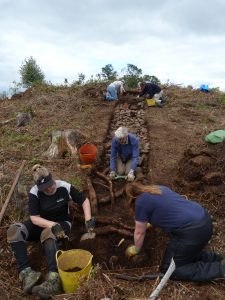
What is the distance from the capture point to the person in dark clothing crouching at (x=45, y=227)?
12.3ft

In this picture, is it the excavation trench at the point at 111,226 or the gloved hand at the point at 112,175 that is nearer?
the excavation trench at the point at 111,226

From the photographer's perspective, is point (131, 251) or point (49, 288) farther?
point (131, 251)

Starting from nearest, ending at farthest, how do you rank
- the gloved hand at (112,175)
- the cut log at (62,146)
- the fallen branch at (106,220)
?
the fallen branch at (106,220) < the gloved hand at (112,175) < the cut log at (62,146)

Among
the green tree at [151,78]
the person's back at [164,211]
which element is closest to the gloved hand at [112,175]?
the person's back at [164,211]

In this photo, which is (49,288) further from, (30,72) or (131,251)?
(30,72)

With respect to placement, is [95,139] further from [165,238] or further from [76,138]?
[165,238]

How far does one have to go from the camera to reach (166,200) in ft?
12.2

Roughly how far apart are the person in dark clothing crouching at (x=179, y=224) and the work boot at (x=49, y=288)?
96cm

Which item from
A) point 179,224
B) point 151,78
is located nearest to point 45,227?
point 179,224

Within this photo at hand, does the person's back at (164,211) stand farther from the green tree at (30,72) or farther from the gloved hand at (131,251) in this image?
the green tree at (30,72)

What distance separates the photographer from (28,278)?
12.6 ft

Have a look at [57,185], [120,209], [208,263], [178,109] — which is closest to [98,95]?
[178,109]

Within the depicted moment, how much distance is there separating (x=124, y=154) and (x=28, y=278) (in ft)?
10.9

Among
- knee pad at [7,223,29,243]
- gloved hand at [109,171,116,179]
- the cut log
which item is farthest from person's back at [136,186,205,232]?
the cut log
